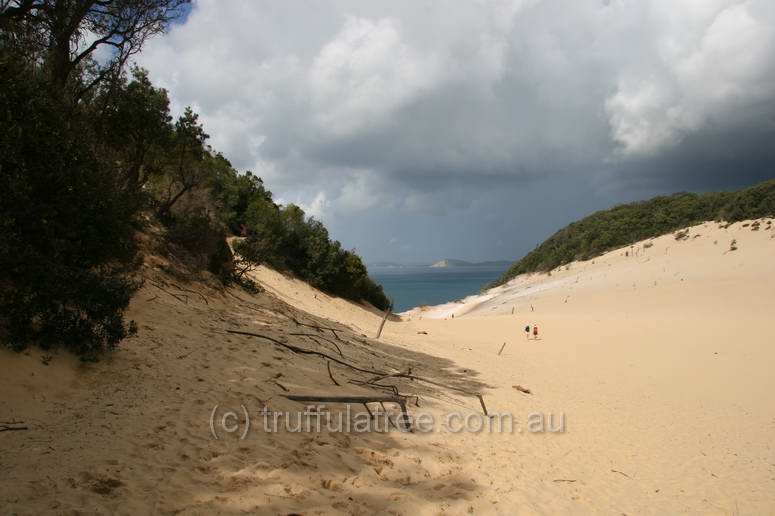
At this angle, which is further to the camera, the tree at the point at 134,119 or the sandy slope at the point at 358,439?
the tree at the point at 134,119

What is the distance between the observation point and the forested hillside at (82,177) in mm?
4824

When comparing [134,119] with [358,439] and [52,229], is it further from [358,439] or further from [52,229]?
[358,439]

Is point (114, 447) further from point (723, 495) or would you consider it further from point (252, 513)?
point (723, 495)

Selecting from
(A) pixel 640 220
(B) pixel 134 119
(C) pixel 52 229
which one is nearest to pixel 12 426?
(C) pixel 52 229

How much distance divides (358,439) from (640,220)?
6159 cm

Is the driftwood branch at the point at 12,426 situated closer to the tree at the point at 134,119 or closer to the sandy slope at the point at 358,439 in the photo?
the sandy slope at the point at 358,439

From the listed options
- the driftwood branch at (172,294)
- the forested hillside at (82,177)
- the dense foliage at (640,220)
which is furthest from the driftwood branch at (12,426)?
the dense foliage at (640,220)

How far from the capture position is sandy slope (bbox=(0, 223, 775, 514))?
3510 mm

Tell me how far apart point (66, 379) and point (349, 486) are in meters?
3.47

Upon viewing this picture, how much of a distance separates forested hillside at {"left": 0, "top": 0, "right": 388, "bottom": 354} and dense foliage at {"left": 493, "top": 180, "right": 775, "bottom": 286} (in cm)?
4691

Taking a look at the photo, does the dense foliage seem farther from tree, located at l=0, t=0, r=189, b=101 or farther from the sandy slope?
tree, located at l=0, t=0, r=189, b=101

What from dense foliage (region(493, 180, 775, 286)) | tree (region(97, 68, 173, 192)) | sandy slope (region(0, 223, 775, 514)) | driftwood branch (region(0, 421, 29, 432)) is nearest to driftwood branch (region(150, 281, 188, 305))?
sandy slope (region(0, 223, 775, 514))

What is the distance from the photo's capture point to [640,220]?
55906 millimetres

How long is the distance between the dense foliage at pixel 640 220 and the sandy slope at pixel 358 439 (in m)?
37.0
